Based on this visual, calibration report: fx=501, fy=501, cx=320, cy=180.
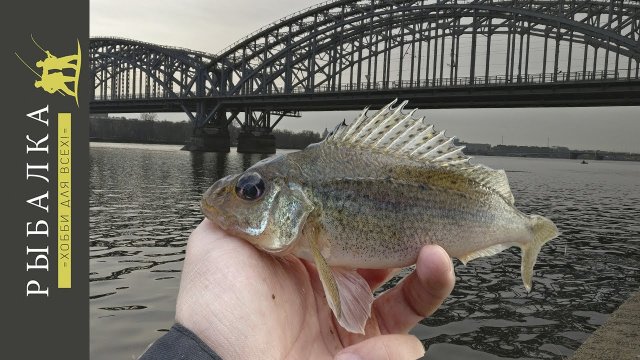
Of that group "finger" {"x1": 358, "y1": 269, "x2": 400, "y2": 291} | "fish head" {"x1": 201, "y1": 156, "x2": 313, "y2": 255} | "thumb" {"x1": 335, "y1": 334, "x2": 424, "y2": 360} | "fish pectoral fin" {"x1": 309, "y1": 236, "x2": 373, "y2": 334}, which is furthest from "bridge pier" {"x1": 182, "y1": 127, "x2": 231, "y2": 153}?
"thumb" {"x1": 335, "y1": 334, "x2": 424, "y2": 360}

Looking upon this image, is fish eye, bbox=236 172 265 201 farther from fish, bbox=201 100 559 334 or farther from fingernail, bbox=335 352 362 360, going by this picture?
fingernail, bbox=335 352 362 360

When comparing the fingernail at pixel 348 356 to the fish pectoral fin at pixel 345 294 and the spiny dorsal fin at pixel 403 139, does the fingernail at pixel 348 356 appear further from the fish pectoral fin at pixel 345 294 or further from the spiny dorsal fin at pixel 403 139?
the spiny dorsal fin at pixel 403 139

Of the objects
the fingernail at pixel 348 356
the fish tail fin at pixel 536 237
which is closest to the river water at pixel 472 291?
the fish tail fin at pixel 536 237

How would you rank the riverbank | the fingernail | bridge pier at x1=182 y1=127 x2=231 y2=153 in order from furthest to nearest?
bridge pier at x1=182 y1=127 x2=231 y2=153 → the riverbank → the fingernail

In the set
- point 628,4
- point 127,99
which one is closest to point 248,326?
point 628,4

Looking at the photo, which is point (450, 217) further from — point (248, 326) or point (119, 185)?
point (119, 185)

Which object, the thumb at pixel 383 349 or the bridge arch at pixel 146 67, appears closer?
the thumb at pixel 383 349
